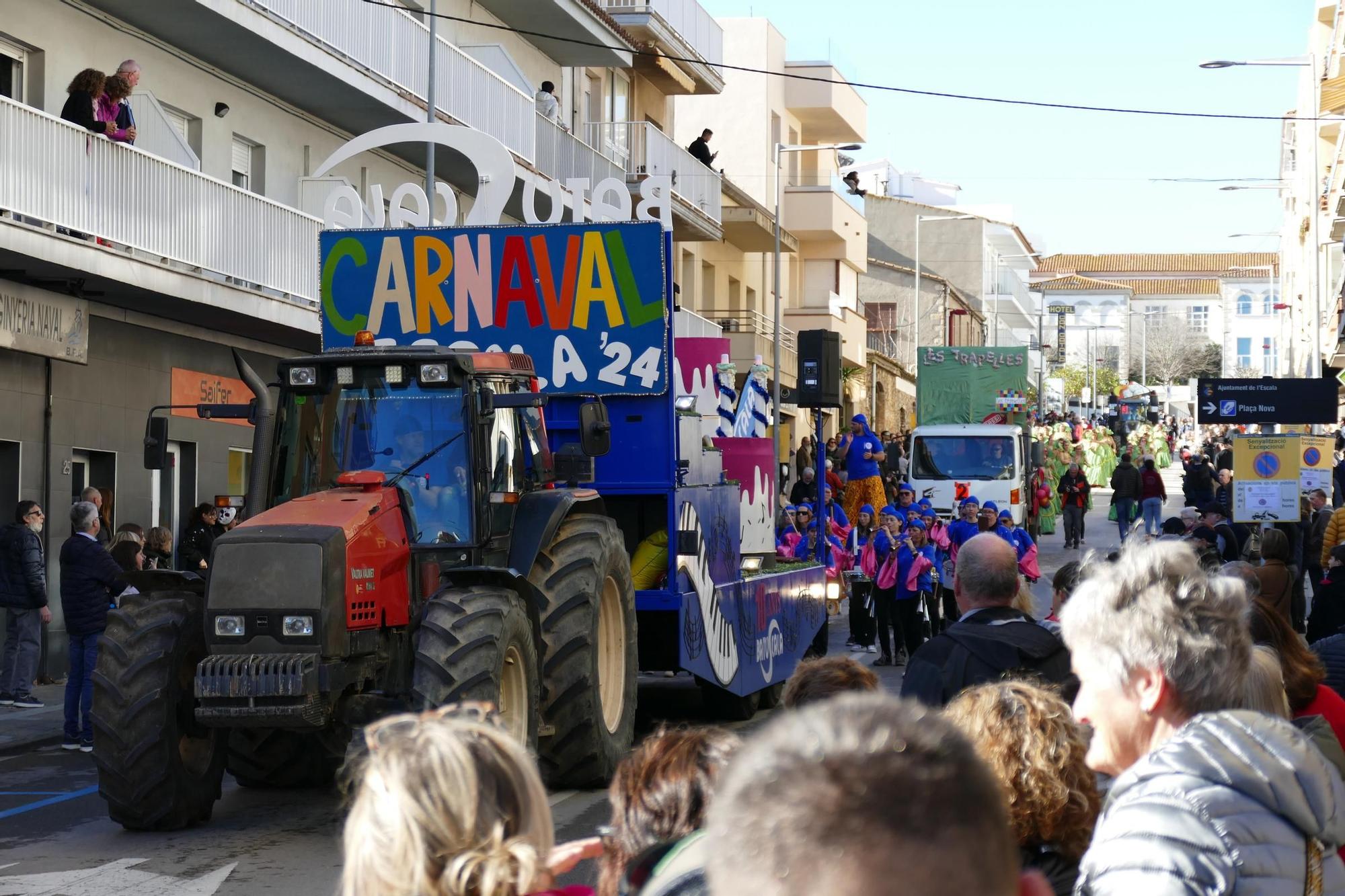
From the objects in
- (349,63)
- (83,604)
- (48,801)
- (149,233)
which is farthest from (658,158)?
(48,801)

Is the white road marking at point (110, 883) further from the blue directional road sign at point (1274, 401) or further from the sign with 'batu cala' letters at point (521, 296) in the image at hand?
the blue directional road sign at point (1274, 401)

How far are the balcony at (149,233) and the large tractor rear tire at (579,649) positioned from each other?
289 inches

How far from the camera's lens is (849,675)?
4.45 metres

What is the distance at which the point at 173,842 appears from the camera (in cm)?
934

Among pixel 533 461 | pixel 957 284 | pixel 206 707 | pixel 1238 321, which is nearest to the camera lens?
pixel 206 707

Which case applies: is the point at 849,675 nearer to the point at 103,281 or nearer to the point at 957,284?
the point at 103,281

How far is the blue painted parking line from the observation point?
10599mm

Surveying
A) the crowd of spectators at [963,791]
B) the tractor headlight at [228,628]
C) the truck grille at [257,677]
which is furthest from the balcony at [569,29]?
the crowd of spectators at [963,791]

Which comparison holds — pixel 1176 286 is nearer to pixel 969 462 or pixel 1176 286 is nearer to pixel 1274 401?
pixel 969 462

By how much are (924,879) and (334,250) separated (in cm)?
1136

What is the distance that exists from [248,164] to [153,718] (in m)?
15.1

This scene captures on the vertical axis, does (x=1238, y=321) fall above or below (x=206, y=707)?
above

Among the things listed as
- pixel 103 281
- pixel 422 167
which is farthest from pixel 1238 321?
pixel 103 281

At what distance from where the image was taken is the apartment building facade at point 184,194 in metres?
17.2
